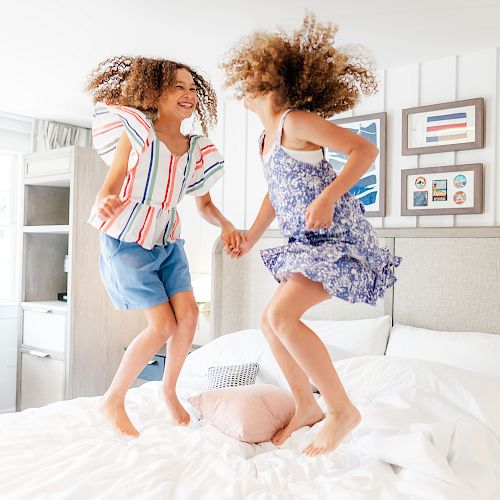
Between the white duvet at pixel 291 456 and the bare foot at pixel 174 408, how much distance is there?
0.03m

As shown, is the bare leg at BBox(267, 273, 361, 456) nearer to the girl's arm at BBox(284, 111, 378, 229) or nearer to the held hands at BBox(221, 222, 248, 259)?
the girl's arm at BBox(284, 111, 378, 229)

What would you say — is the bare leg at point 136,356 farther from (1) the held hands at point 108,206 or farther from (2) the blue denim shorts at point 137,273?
(1) the held hands at point 108,206

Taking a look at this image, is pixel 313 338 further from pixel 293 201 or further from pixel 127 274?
pixel 127 274

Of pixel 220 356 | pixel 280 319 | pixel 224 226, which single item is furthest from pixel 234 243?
pixel 220 356

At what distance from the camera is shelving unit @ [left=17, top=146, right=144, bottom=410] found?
367 cm

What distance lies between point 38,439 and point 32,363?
2.32 metres

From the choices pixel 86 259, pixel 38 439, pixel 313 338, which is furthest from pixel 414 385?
pixel 86 259

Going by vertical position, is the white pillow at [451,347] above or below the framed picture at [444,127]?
below

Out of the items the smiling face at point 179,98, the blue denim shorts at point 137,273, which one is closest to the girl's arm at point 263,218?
the blue denim shorts at point 137,273

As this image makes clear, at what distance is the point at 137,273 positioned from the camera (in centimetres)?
160

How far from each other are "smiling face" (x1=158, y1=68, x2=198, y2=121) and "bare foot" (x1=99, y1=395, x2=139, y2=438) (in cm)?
93

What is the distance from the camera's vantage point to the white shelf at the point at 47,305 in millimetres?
3734

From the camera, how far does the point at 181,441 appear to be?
176 centimetres

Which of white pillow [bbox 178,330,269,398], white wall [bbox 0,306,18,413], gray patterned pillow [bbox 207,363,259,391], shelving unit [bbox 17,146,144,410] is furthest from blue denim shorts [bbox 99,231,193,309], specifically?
white wall [bbox 0,306,18,413]
